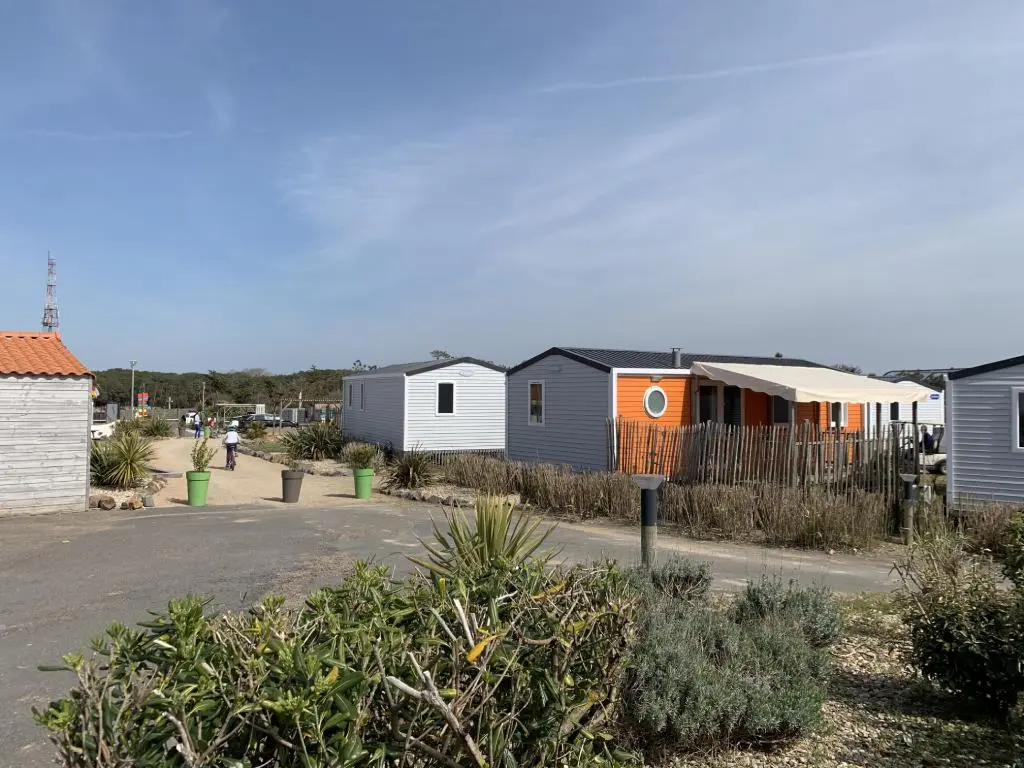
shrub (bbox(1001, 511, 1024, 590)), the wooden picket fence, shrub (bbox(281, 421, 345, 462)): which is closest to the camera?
shrub (bbox(1001, 511, 1024, 590))

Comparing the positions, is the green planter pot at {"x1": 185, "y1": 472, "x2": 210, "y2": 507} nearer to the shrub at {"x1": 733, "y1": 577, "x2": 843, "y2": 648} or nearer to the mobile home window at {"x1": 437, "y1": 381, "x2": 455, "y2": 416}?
the mobile home window at {"x1": 437, "y1": 381, "x2": 455, "y2": 416}

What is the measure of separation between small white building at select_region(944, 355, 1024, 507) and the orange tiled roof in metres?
14.7

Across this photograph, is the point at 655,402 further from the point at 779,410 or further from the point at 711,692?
the point at 711,692

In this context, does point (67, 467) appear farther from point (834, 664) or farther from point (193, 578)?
point (834, 664)

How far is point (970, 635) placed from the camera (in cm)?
386

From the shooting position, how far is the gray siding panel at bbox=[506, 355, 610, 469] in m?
16.0

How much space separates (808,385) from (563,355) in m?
5.58

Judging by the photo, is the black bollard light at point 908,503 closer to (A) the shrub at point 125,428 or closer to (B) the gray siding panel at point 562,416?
(B) the gray siding panel at point 562,416

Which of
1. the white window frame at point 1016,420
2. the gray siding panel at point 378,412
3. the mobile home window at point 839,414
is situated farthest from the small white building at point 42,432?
the mobile home window at point 839,414

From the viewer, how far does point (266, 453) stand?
87.4 feet

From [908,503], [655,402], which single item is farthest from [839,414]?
[908,503]

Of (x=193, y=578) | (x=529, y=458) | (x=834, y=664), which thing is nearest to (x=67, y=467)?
(x=193, y=578)

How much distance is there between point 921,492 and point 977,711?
7.94 metres

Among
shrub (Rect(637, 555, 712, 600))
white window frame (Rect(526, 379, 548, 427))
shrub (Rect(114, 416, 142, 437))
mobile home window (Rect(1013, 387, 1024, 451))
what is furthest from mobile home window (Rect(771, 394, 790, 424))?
shrub (Rect(114, 416, 142, 437))
